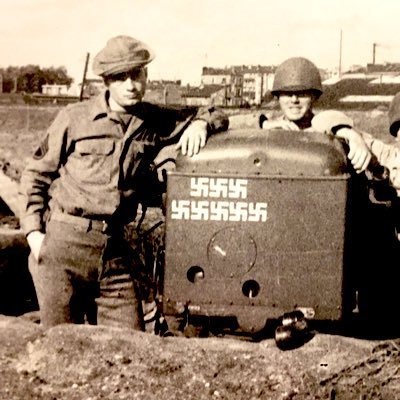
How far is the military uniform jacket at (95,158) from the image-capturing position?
5102 millimetres

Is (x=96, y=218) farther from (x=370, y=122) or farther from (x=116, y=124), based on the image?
(x=370, y=122)

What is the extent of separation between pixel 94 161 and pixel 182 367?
1.61 meters

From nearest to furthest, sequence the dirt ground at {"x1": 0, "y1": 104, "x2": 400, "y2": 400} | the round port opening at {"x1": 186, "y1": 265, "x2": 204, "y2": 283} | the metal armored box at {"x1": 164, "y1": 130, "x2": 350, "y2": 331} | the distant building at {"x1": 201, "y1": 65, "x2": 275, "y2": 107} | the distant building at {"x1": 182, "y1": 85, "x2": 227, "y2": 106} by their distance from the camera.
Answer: the dirt ground at {"x1": 0, "y1": 104, "x2": 400, "y2": 400} → the metal armored box at {"x1": 164, "y1": 130, "x2": 350, "y2": 331} → the round port opening at {"x1": 186, "y1": 265, "x2": 204, "y2": 283} → the distant building at {"x1": 201, "y1": 65, "x2": 275, "y2": 107} → the distant building at {"x1": 182, "y1": 85, "x2": 227, "y2": 106}

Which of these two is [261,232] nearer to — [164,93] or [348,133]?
[348,133]

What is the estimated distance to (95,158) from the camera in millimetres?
5172

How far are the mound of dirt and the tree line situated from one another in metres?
49.9

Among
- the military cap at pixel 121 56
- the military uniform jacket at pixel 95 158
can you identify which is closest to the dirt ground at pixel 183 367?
the military uniform jacket at pixel 95 158

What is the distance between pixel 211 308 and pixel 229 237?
40 cm

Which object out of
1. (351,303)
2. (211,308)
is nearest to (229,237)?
(211,308)

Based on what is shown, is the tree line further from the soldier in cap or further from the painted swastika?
the painted swastika

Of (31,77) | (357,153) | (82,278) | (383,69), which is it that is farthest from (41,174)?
(31,77)

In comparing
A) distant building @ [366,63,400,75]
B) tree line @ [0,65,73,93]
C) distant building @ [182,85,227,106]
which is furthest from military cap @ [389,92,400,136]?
tree line @ [0,65,73,93]

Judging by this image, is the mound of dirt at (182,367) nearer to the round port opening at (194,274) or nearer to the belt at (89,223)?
the round port opening at (194,274)

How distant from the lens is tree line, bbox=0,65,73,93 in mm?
56013
